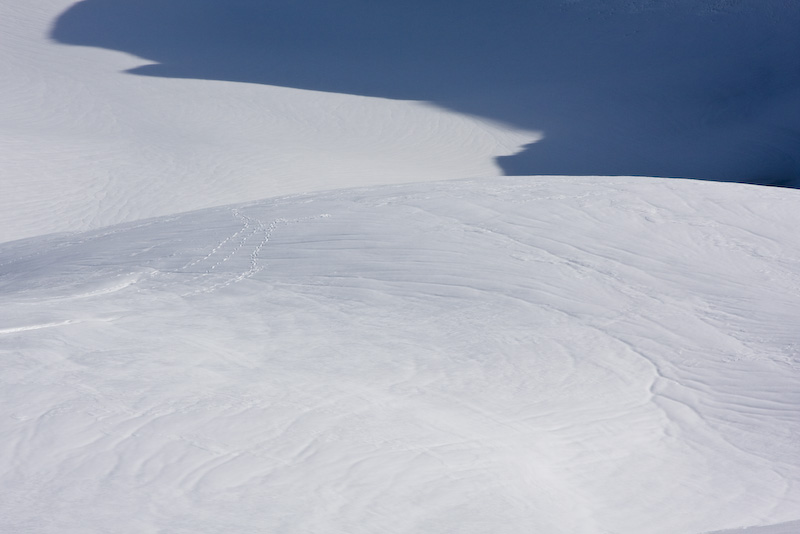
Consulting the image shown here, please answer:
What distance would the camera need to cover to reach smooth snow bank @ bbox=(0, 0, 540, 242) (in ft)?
34.9

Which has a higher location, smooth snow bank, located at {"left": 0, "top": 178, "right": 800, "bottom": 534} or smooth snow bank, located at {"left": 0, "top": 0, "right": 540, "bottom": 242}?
smooth snow bank, located at {"left": 0, "top": 178, "right": 800, "bottom": 534}

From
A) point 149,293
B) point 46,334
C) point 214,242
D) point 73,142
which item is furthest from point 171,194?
point 46,334

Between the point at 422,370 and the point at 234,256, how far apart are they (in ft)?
6.15

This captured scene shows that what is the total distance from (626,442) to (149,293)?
2.70 m

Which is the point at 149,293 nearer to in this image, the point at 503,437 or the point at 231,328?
the point at 231,328

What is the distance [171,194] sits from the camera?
35.4 ft

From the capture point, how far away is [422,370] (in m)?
3.60

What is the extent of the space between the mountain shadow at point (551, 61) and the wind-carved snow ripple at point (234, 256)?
8.28 metres

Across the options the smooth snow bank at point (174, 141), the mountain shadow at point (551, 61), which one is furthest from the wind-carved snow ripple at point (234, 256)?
the mountain shadow at point (551, 61)

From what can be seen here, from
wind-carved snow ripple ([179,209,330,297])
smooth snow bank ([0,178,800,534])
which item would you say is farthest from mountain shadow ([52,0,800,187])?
smooth snow bank ([0,178,800,534])

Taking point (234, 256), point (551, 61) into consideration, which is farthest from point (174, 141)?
point (551, 61)

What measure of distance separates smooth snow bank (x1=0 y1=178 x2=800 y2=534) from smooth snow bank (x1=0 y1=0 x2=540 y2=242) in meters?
5.27

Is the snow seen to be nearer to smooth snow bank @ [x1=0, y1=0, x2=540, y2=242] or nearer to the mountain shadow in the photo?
smooth snow bank @ [x1=0, y1=0, x2=540, y2=242]

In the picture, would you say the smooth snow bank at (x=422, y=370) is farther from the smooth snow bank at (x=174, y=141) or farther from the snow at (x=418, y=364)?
the smooth snow bank at (x=174, y=141)
